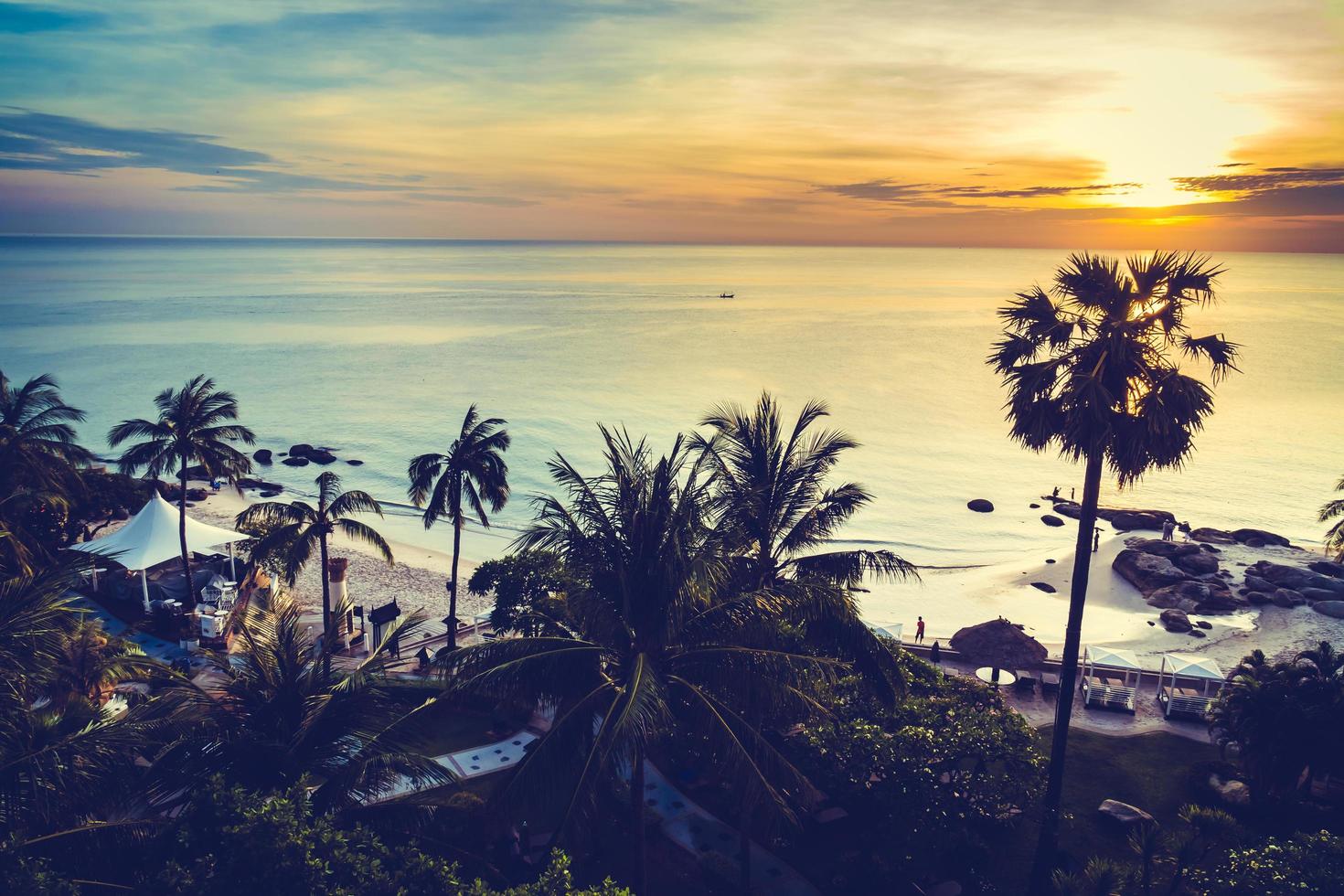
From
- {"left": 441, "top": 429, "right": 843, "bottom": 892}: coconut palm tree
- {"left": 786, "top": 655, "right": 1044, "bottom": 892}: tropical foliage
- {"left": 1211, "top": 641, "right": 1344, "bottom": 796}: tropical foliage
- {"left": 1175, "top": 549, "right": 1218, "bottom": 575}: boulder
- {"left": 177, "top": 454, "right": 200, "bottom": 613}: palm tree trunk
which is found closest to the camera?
{"left": 441, "top": 429, "right": 843, "bottom": 892}: coconut palm tree

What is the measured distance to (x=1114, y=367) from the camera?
12.2 m

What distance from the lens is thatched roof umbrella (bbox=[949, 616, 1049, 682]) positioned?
2220cm

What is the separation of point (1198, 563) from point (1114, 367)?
31.1 m

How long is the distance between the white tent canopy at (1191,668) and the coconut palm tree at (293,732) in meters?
19.6

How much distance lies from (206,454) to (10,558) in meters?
7.71

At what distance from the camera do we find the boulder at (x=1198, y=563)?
36.9 meters

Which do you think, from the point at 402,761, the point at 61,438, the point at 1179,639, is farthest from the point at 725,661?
the point at 1179,639

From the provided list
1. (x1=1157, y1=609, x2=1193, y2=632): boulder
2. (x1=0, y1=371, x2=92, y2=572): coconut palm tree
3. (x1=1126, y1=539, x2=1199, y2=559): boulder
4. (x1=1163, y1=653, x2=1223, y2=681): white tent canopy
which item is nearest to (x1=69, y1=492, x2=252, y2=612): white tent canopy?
(x1=0, y1=371, x2=92, y2=572): coconut palm tree

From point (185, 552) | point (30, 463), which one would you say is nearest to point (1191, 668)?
point (185, 552)

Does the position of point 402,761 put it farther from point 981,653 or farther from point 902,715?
point 981,653

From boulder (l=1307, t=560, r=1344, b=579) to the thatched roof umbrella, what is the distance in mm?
22198

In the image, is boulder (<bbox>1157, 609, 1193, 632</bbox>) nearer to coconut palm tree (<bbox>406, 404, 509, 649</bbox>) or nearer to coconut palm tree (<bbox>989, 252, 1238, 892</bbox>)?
coconut palm tree (<bbox>989, 252, 1238, 892</bbox>)

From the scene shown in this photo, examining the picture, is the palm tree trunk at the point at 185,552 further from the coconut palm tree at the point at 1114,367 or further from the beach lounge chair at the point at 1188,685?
the beach lounge chair at the point at 1188,685

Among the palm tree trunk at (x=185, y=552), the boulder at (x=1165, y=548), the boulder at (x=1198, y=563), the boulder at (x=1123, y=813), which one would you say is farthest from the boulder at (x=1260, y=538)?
the palm tree trunk at (x=185, y=552)
